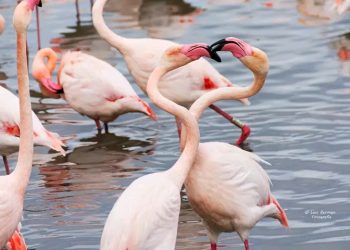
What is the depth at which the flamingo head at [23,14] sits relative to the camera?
5.82 m

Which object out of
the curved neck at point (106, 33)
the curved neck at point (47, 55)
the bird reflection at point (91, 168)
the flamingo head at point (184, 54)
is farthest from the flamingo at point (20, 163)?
the curved neck at point (47, 55)

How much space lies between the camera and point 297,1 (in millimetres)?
14883

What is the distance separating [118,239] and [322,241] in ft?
5.86

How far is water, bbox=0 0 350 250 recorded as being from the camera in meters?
7.46

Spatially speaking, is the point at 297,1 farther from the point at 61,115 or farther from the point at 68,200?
the point at 68,200

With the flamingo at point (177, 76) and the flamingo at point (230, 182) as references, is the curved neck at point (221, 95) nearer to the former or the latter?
the flamingo at point (230, 182)

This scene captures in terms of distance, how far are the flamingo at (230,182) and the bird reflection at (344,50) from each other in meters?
4.68

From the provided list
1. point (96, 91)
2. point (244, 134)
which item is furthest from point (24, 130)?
point (96, 91)

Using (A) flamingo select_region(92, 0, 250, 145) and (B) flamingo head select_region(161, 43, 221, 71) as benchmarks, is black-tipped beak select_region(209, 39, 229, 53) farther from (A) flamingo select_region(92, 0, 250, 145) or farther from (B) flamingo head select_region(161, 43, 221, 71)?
(A) flamingo select_region(92, 0, 250, 145)

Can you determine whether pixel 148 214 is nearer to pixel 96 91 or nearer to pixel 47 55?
pixel 96 91

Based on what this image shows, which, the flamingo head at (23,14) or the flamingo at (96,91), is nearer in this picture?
the flamingo head at (23,14)

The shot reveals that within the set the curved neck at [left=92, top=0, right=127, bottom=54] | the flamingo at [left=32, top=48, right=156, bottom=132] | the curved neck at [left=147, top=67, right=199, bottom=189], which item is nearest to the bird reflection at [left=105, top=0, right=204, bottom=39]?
the curved neck at [left=92, top=0, right=127, bottom=54]

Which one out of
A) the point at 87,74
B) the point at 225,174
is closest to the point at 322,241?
the point at 225,174

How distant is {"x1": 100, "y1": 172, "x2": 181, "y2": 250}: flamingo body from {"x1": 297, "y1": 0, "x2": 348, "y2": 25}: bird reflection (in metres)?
7.62
